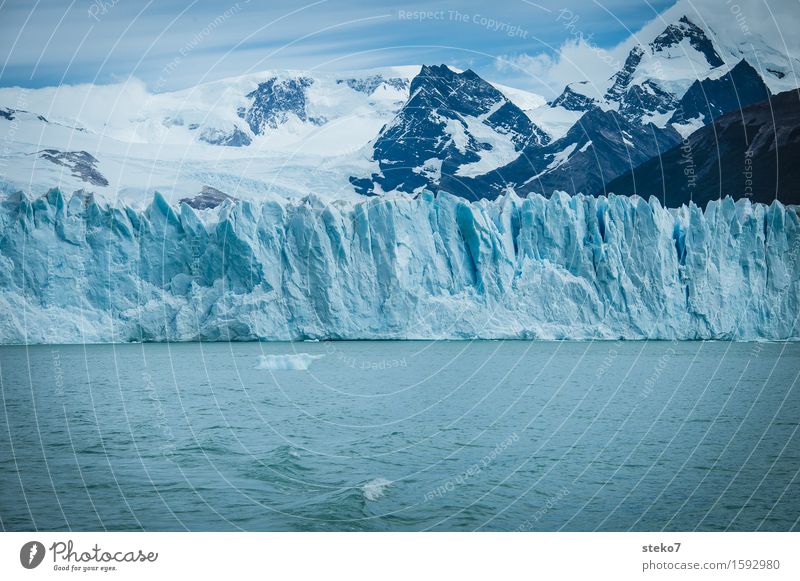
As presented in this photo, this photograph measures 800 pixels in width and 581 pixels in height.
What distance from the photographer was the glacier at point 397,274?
3173cm

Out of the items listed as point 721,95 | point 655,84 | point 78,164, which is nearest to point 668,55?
point 655,84

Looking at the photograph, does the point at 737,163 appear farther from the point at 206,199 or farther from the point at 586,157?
the point at 206,199

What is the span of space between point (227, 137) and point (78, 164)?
19.4 meters

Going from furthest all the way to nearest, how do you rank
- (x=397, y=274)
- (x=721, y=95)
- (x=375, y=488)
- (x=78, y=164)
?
(x=721, y=95)
(x=78, y=164)
(x=397, y=274)
(x=375, y=488)

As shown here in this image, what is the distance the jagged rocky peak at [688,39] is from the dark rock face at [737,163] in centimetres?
657

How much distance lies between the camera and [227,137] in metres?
66.4

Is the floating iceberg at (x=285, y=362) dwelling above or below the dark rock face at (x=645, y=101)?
below

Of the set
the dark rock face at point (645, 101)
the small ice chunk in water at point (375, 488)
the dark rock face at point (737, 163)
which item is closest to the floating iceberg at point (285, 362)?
the small ice chunk in water at point (375, 488)

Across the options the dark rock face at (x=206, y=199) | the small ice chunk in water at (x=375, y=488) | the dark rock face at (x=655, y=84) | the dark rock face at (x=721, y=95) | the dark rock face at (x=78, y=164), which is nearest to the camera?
the small ice chunk in water at (x=375, y=488)

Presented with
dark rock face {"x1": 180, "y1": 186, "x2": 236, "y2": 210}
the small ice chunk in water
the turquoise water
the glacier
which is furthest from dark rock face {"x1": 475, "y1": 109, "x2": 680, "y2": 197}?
the small ice chunk in water

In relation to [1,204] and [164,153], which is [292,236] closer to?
[1,204]

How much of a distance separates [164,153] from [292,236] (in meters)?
29.2

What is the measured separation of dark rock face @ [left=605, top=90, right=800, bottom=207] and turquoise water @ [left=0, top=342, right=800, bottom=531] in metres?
Result: 12.7

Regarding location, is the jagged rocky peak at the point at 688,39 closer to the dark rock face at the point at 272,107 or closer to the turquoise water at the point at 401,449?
the dark rock face at the point at 272,107
